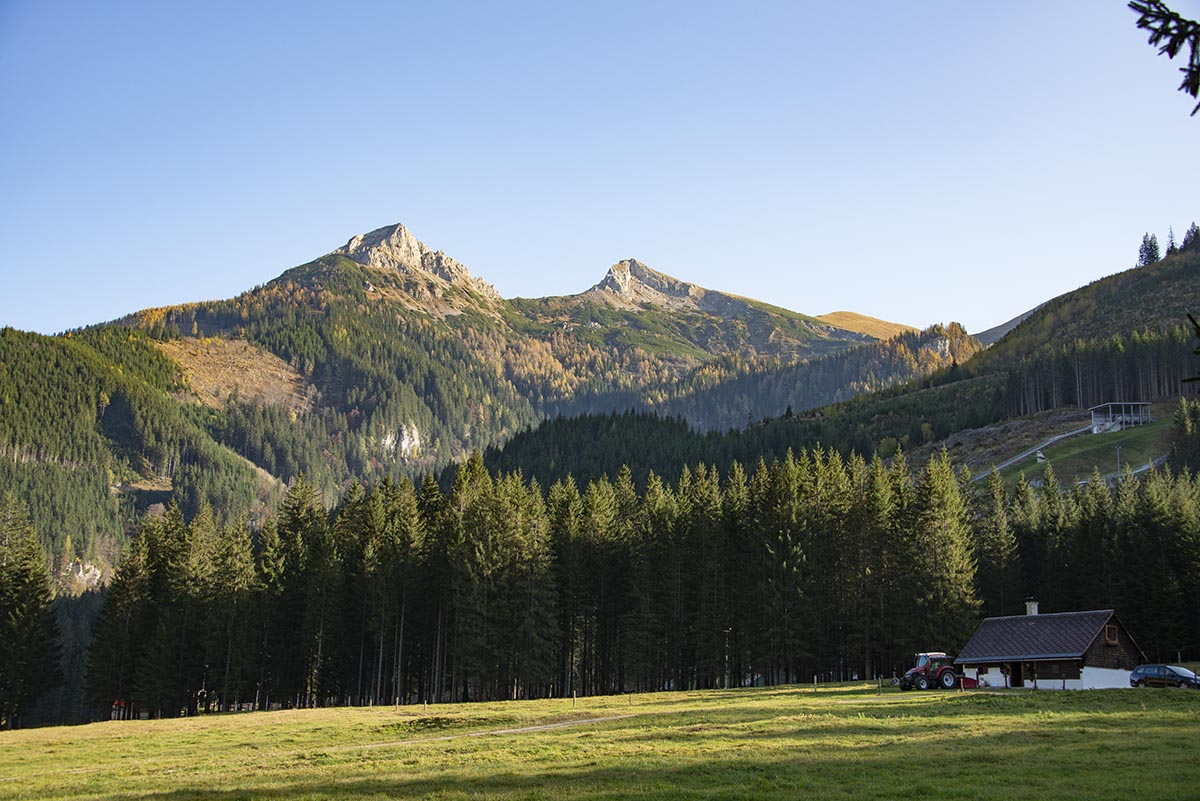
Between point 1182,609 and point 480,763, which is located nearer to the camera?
point 480,763

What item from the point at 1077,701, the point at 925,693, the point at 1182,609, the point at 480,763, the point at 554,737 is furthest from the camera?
the point at 1182,609

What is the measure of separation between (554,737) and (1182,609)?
58.0m

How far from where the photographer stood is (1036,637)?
→ 64688mm

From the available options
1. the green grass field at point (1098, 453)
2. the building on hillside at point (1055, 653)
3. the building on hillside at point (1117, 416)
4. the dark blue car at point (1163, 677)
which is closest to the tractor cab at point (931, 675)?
the building on hillside at point (1055, 653)

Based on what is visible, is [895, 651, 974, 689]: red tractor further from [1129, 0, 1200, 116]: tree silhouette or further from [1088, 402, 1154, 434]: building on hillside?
[1088, 402, 1154, 434]: building on hillside

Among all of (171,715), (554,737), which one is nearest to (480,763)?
(554,737)

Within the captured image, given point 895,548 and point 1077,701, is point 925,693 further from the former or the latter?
point 895,548

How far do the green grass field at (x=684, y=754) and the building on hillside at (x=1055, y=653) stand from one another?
7029mm

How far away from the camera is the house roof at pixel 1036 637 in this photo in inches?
2445

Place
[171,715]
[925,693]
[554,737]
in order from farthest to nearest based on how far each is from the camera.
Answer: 1. [171,715]
2. [925,693]
3. [554,737]

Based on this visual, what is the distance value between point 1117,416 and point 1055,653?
442ft

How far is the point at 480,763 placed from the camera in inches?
1353

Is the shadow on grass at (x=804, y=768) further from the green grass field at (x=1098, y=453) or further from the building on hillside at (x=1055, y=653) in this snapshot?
the green grass field at (x=1098, y=453)

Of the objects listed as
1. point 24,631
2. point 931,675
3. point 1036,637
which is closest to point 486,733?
point 931,675
